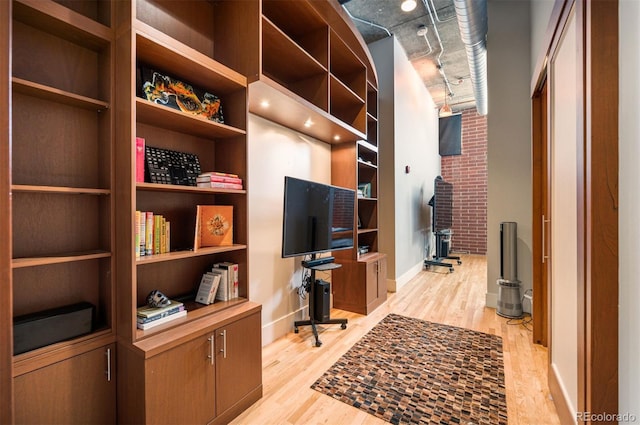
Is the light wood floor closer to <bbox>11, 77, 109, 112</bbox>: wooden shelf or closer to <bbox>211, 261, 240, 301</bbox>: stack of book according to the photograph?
<bbox>211, 261, 240, 301</bbox>: stack of book

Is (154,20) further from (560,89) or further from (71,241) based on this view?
(560,89)

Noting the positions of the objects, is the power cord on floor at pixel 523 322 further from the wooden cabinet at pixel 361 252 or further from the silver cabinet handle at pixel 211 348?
the silver cabinet handle at pixel 211 348

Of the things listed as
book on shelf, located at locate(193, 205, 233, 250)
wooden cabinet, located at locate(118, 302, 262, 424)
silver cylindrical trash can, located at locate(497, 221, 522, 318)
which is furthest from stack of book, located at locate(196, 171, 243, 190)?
silver cylindrical trash can, located at locate(497, 221, 522, 318)

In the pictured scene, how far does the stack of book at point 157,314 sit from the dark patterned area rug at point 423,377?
1.06m

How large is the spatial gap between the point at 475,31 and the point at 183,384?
14.1 ft

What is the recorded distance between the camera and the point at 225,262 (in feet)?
6.61

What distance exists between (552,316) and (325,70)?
258cm

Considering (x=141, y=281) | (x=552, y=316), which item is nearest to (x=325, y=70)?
(x=141, y=281)

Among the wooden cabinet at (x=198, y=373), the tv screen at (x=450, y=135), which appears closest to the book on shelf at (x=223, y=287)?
the wooden cabinet at (x=198, y=373)

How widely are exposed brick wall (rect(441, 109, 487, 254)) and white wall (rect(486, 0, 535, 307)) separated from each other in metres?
4.00

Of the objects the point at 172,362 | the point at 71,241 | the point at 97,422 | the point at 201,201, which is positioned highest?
the point at 201,201

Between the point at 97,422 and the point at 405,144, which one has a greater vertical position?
the point at 405,144

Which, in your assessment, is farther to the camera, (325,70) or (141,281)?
(325,70)

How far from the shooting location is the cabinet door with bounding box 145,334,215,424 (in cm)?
132
